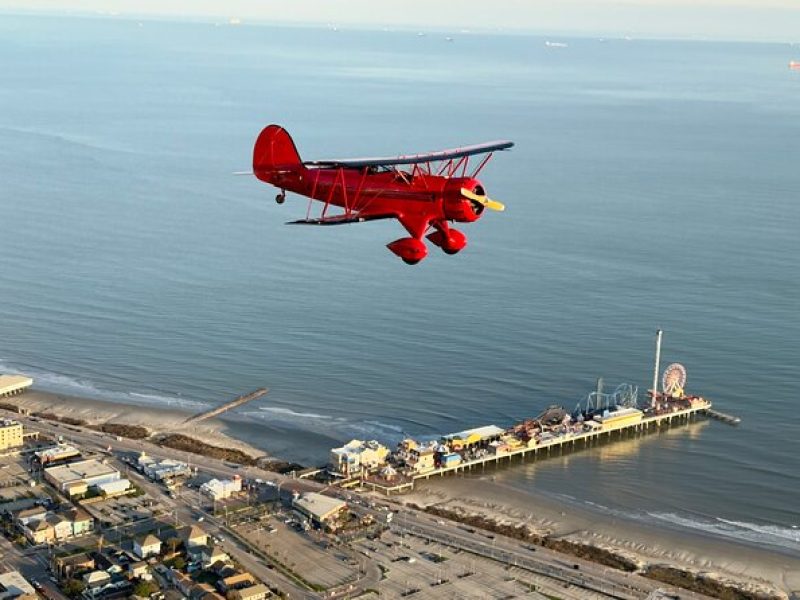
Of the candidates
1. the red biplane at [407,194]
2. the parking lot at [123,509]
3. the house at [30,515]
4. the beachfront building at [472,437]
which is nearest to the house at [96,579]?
the parking lot at [123,509]

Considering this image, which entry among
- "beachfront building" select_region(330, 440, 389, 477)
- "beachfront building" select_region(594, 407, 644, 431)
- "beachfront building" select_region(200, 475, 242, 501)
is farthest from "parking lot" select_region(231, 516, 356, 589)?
"beachfront building" select_region(594, 407, 644, 431)

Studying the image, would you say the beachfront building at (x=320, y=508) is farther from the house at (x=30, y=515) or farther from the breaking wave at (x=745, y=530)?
the breaking wave at (x=745, y=530)

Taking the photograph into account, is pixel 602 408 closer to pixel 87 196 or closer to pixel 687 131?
pixel 87 196

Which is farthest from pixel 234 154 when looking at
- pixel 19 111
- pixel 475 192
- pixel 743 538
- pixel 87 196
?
pixel 475 192

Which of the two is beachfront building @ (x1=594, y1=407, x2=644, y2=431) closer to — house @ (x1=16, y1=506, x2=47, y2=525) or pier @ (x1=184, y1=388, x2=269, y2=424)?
pier @ (x1=184, y1=388, x2=269, y2=424)

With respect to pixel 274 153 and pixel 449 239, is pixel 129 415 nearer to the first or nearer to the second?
pixel 274 153

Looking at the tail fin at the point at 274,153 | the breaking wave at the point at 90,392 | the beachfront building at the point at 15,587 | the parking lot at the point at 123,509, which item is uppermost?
the tail fin at the point at 274,153

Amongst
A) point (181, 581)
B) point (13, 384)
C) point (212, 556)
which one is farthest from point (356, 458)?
point (13, 384)
